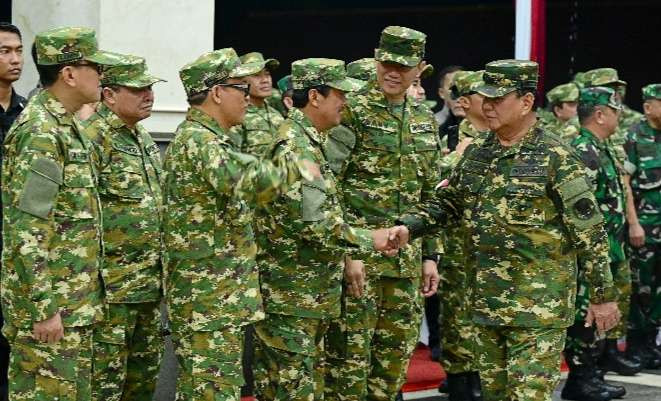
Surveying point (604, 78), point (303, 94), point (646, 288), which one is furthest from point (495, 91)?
point (646, 288)

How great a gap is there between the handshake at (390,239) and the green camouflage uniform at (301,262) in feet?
0.19

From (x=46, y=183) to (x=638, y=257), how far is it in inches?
243

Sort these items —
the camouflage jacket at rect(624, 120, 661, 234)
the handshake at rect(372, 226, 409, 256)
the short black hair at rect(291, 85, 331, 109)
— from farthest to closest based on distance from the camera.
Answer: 1. the camouflage jacket at rect(624, 120, 661, 234)
2. the short black hair at rect(291, 85, 331, 109)
3. the handshake at rect(372, 226, 409, 256)

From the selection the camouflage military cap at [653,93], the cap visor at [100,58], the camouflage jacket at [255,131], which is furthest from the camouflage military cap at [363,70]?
the camouflage military cap at [653,93]

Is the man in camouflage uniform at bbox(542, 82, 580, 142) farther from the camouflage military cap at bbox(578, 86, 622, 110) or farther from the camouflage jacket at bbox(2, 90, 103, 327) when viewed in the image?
the camouflage jacket at bbox(2, 90, 103, 327)

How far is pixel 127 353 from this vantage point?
7.46m

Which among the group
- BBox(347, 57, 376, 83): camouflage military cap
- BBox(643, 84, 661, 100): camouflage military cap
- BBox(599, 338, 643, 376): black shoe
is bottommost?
BBox(599, 338, 643, 376): black shoe

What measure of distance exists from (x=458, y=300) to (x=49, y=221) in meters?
4.00

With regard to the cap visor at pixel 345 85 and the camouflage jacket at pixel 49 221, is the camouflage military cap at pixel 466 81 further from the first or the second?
the camouflage jacket at pixel 49 221

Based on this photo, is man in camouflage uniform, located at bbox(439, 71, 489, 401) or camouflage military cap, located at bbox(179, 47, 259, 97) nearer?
camouflage military cap, located at bbox(179, 47, 259, 97)

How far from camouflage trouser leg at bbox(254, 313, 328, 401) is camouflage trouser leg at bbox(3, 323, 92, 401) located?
1.34 metres

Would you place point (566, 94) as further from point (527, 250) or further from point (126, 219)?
point (126, 219)

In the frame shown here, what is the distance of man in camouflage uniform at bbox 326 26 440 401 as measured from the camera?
823 cm

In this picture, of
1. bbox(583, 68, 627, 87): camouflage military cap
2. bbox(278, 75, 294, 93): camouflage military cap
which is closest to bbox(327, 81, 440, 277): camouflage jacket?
bbox(278, 75, 294, 93): camouflage military cap
